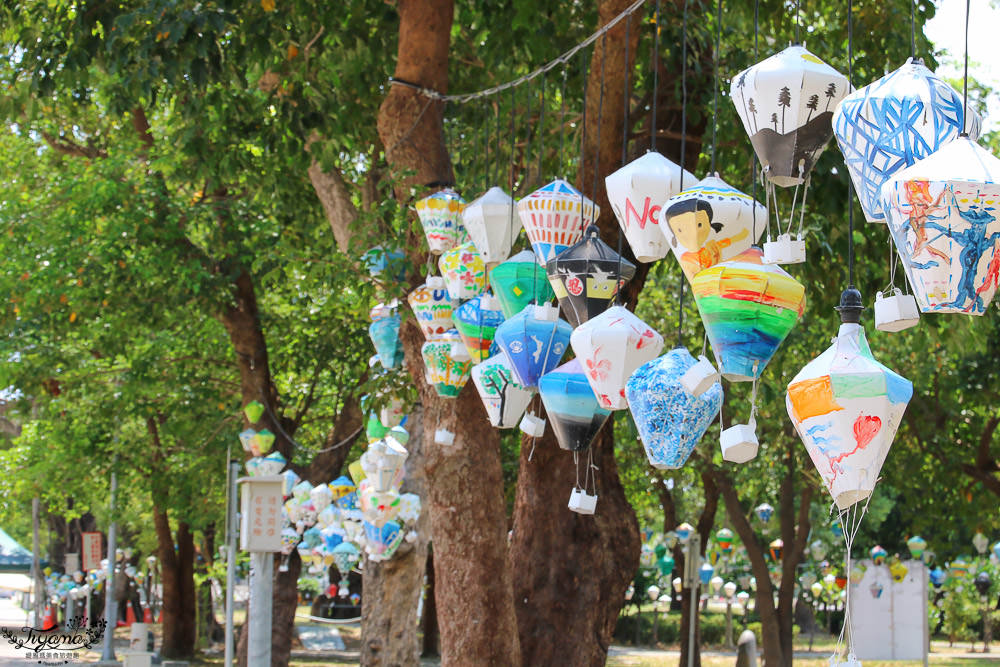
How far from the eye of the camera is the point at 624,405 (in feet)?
16.5

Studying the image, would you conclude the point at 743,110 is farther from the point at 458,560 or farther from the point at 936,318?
the point at 936,318

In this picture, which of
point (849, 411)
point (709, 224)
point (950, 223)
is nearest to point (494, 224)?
point (709, 224)

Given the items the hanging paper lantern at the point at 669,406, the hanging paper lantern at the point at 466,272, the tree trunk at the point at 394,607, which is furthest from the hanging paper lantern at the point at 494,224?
the tree trunk at the point at 394,607

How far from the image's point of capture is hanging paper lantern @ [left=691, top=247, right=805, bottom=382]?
4.13 metres

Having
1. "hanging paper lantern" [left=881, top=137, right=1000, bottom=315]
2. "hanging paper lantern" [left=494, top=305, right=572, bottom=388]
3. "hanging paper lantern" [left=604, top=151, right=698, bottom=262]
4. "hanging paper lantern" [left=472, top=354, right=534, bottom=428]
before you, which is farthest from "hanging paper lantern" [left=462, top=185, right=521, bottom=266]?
"hanging paper lantern" [left=881, top=137, right=1000, bottom=315]

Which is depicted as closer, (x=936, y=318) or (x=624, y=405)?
(x=624, y=405)

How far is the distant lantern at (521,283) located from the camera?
6.05 m

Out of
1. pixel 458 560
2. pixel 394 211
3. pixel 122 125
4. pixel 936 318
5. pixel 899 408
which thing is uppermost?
pixel 122 125

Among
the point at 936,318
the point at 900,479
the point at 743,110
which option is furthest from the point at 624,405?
the point at 900,479

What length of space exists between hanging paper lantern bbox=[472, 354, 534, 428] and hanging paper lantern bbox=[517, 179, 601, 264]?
2.13ft

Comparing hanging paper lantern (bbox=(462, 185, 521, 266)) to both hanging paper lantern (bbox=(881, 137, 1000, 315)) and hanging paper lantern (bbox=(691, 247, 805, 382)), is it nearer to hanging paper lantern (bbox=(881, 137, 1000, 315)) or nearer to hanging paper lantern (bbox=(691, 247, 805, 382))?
hanging paper lantern (bbox=(691, 247, 805, 382))

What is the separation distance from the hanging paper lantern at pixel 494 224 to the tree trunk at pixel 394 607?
18.2 ft

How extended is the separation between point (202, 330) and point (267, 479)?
648cm

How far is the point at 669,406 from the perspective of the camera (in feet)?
14.8
